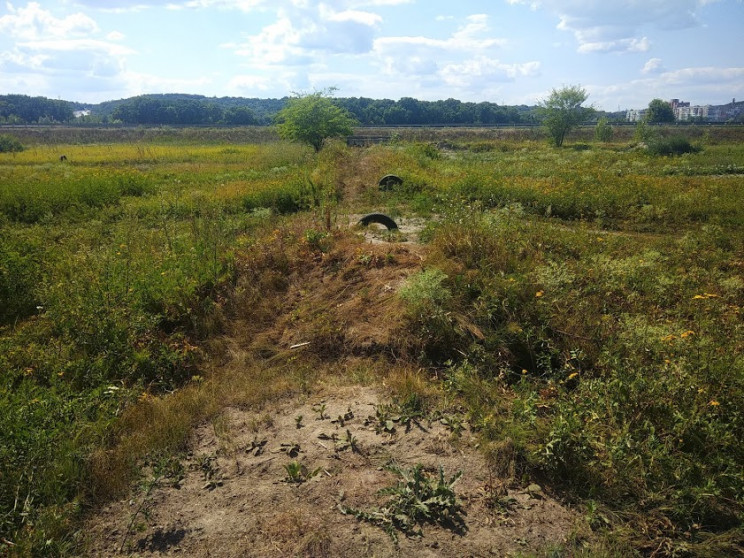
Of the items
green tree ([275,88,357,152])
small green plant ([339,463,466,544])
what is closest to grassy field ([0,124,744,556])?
small green plant ([339,463,466,544])

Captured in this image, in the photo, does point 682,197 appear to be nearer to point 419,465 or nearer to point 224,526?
point 419,465

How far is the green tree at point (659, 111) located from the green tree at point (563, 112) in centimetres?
4690

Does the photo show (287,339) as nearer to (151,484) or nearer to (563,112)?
(151,484)

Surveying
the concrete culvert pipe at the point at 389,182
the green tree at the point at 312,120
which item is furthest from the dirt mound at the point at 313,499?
the green tree at the point at 312,120

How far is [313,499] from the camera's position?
3471 mm

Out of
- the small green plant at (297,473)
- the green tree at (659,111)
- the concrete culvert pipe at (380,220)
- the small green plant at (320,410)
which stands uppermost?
the green tree at (659,111)

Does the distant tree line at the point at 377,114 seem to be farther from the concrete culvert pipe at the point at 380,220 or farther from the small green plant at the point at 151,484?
the small green plant at the point at 151,484

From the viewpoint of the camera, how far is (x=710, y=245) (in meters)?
9.02

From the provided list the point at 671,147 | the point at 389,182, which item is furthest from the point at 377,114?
the point at 389,182

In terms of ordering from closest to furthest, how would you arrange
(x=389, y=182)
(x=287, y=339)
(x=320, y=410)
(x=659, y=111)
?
(x=320, y=410) < (x=287, y=339) < (x=389, y=182) < (x=659, y=111)

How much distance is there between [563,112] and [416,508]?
202ft

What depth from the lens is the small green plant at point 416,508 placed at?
321 centimetres

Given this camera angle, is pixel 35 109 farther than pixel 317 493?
Yes

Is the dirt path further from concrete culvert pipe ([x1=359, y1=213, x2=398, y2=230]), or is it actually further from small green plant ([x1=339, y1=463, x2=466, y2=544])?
concrete culvert pipe ([x1=359, y1=213, x2=398, y2=230])
